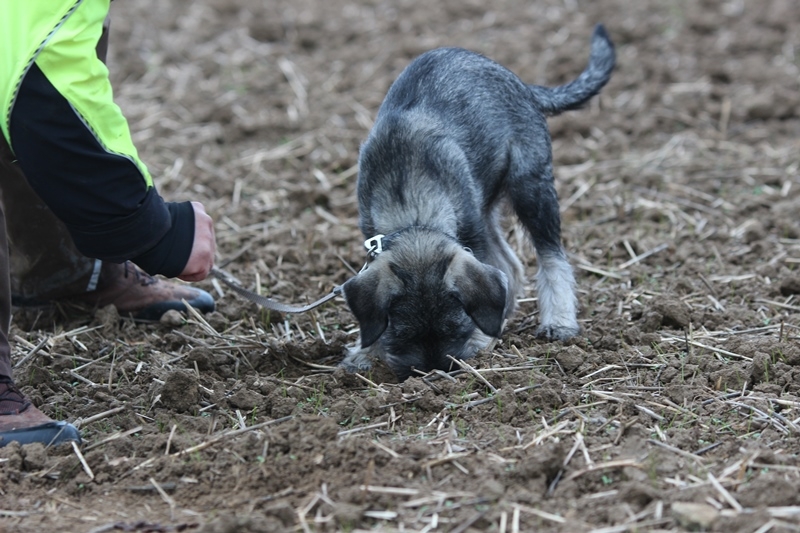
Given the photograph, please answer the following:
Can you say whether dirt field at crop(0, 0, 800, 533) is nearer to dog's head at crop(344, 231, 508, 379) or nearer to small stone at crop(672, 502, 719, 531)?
small stone at crop(672, 502, 719, 531)

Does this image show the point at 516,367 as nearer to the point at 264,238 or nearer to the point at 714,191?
the point at 264,238

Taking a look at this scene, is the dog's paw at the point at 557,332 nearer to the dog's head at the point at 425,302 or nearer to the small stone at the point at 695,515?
the dog's head at the point at 425,302

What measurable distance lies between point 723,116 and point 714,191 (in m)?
1.34

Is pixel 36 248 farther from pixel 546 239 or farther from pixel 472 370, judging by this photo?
pixel 546 239

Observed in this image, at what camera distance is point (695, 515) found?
10.2 ft

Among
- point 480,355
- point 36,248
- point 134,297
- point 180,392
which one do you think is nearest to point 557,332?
point 480,355

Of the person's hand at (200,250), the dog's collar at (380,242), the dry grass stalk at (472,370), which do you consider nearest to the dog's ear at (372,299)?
the dog's collar at (380,242)

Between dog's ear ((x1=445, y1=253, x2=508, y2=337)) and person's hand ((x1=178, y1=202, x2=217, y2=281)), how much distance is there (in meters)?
1.03

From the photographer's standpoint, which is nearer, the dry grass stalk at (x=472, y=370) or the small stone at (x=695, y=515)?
the small stone at (x=695, y=515)

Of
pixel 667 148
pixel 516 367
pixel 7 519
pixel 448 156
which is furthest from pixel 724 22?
pixel 7 519

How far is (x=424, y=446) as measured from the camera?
3.69 m

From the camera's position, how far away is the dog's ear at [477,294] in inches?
174

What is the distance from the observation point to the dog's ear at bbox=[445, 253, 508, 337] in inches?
174

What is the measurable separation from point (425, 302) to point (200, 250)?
99cm
